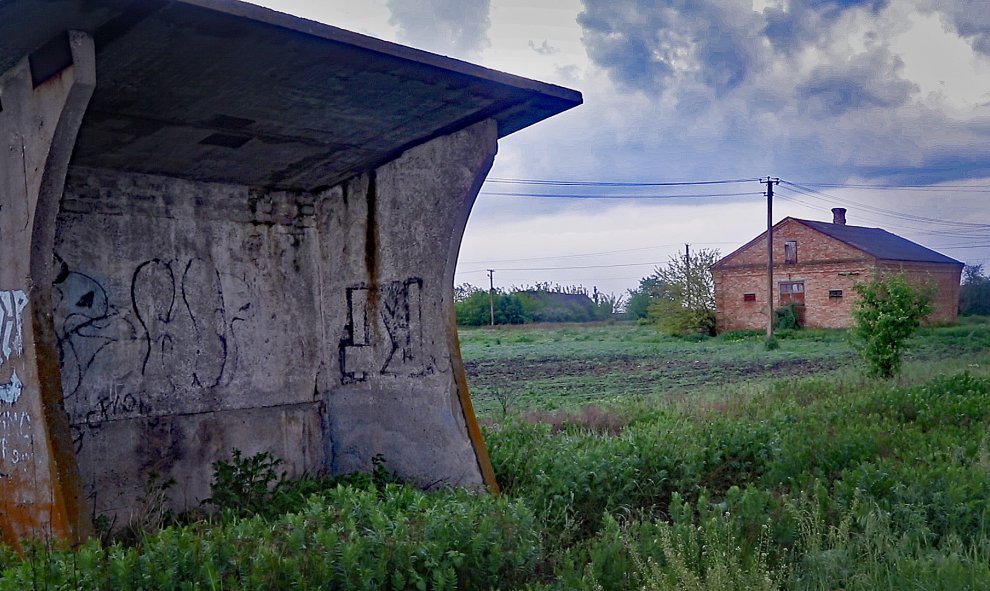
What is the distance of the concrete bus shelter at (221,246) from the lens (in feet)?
16.0

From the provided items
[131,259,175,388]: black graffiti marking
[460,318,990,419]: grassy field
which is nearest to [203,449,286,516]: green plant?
[131,259,175,388]: black graffiti marking

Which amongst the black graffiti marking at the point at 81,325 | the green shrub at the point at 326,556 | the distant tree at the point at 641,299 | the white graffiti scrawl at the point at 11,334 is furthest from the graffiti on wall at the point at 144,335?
the distant tree at the point at 641,299

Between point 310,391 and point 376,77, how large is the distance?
10.9 feet

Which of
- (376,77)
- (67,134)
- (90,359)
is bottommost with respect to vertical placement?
(90,359)

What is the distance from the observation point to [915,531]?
5.50 m

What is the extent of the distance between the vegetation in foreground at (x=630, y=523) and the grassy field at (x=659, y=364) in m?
3.54

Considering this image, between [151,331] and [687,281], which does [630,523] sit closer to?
[151,331]

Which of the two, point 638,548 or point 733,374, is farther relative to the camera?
point 733,374

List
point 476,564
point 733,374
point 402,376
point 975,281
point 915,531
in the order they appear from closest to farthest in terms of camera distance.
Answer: point 476,564 < point 915,531 < point 402,376 < point 733,374 < point 975,281

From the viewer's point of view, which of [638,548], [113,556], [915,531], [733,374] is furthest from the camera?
[733,374]

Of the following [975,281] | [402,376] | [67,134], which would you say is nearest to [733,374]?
[402,376]

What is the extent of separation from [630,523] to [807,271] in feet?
134

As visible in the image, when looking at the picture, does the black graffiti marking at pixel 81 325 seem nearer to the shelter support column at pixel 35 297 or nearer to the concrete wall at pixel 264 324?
the concrete wall at pixel 264 324

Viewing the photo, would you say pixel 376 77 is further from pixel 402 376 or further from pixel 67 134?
pixel 402 376
